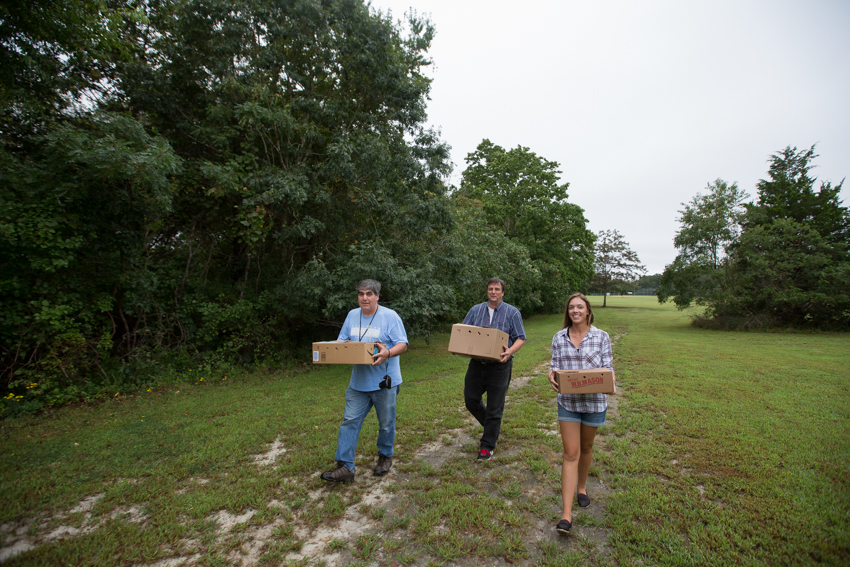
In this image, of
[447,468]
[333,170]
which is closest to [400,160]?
[333,170]

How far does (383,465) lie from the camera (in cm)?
415

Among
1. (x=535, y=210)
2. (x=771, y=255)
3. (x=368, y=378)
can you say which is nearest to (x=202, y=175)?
A: (x=368, y=378)

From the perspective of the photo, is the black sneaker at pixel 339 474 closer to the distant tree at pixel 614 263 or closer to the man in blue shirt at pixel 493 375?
the man in blue shirt at pixel 493 375

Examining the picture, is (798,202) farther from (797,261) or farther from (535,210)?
(535,210)

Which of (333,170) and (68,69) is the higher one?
(68,69)

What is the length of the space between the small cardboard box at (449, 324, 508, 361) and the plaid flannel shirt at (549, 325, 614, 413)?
0.76m

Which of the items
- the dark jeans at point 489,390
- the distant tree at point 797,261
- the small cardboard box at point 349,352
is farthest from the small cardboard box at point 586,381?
the distant tree at point 797,261

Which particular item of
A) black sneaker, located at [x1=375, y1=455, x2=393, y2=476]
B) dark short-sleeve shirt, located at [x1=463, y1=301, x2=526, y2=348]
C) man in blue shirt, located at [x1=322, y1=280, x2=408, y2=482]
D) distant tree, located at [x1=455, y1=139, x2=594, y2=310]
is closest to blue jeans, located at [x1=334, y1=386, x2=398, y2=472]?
man in blue shirt, located at [x1=322, y1=280, x2=408, y2=482]

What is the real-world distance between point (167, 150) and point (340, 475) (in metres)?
6.72

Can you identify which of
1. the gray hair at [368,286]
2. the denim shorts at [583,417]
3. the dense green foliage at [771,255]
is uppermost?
the dense green foliage at [771,255]

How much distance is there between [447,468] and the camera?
4.27 meters

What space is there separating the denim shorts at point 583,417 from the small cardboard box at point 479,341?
3.18 feet

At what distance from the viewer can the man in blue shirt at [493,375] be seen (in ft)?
14.4

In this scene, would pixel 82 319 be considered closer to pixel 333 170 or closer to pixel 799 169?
pixel 333 170
